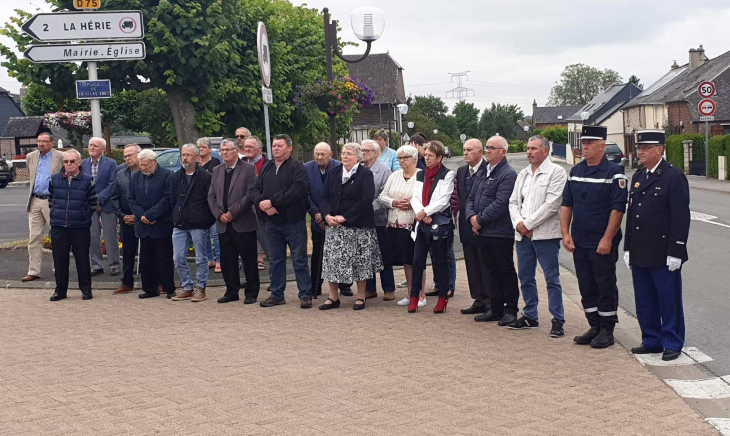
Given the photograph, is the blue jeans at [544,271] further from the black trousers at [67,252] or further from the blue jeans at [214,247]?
the black trousers at [67,252]

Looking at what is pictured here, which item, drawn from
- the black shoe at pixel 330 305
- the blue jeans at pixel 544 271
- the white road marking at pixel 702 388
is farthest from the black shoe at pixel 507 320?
the white road marking at pixel 702 388

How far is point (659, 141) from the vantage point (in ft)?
23.8

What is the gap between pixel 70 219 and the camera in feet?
36.1

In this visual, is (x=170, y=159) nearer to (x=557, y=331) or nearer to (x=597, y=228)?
(x=557, y=331)

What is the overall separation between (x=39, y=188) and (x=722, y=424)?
9785 mm

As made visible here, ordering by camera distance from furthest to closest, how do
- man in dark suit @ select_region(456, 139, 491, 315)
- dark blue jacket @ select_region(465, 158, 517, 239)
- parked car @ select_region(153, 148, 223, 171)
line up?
parked car @ select_region(153, 148, 223, 171) < man in dark suit @ select_region(456, 139, 491, 315) < dark blue jacket @ select_region(465, 158, 517, 239)

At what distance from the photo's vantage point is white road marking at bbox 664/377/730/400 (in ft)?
19.8

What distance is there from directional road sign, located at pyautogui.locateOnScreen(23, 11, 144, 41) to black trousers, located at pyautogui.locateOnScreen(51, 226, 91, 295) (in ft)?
9.39

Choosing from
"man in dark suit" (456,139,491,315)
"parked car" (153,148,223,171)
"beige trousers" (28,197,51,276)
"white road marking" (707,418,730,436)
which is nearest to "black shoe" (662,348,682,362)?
"white road marking" (707,418,730,436)

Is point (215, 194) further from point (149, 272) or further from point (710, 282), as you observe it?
point (710, 282)

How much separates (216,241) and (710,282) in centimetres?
688

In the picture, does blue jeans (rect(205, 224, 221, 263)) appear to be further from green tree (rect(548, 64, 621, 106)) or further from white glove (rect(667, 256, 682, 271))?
green tree (rect(548, 64, 621, 106))

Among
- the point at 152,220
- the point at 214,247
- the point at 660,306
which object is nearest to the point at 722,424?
the point at 660,306

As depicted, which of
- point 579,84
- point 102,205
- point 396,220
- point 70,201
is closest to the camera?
point 396,220
